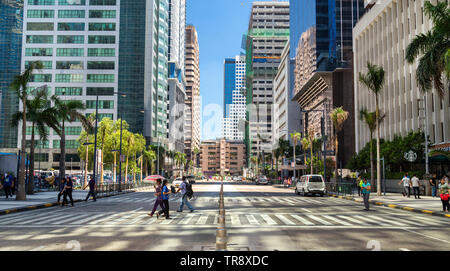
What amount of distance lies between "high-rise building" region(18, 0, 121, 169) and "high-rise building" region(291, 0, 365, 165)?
166ft

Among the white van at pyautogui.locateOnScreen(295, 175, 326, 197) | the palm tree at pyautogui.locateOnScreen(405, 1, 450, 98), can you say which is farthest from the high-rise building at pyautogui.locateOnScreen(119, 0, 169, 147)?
the palm tree at pyautogui.locateOnScreen(405, 1, 450, 98)

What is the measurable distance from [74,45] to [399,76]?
82.9 metres

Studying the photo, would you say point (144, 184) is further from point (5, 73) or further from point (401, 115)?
point (5, 73)

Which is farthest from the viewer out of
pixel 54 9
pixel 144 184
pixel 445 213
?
pixel 54 9

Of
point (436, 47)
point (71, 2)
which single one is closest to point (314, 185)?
point (436, 47)

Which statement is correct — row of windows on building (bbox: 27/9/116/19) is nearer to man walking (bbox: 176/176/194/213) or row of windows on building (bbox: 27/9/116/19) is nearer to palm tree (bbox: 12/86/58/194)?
palm tree (bbox: 12/86/58/194)

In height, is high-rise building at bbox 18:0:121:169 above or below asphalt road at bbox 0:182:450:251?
above

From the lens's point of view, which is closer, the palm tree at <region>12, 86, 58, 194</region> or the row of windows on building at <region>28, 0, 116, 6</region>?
the palm tree at <region>12, 86, 58, 194</region>

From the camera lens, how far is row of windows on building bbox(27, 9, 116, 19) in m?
107

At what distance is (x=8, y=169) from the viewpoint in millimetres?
35750

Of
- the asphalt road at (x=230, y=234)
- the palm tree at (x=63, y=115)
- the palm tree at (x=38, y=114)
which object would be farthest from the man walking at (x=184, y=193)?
the palm tree at (x=63, y=115)

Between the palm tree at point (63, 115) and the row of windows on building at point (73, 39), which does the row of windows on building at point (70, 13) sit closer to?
the row of windows on building at point (73, 39)
